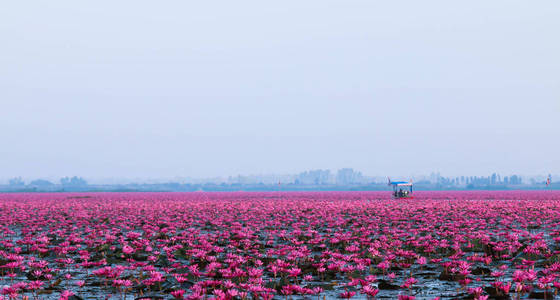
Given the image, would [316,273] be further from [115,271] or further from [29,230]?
[29,230]

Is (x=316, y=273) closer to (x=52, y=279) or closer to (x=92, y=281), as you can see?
(x=92, y=281)

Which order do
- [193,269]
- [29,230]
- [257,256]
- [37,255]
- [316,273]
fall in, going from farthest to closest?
[29,230], [37,255], [257,256], [316,273], [193,269]

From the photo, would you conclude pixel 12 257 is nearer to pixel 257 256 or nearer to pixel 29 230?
pixel 257 256

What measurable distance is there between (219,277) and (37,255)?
7550 mm

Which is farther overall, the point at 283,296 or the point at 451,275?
the point at 451,275

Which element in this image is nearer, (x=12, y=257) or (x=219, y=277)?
(x=219, y=277)

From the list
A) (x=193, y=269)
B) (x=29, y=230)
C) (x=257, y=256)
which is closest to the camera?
(x=193, y=269)

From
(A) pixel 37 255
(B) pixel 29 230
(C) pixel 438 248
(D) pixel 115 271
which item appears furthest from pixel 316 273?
(B) pixel 29 230

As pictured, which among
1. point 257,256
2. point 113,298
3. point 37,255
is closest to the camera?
point 113,298

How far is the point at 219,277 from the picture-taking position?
33.8 ft

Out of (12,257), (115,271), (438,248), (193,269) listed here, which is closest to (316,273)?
(193,269)

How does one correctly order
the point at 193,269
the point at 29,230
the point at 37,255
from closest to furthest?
the point at 193,269, the point at 37,255, the point at 29,230

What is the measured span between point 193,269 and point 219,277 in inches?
25.7

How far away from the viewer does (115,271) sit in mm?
9125
